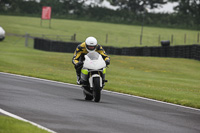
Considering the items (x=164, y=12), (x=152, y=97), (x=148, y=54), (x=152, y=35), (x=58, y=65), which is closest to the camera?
(x=152, y=97)

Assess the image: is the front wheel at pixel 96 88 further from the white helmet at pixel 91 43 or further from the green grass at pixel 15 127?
the green grass at pixel 15 127

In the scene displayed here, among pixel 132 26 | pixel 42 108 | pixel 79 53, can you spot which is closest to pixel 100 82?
pixel 79 53

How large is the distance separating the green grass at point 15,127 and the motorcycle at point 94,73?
3.72m

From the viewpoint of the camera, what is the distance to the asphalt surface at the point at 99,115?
764cm

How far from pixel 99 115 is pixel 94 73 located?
2.26 meters

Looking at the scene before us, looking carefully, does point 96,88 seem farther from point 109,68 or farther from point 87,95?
point 109,68

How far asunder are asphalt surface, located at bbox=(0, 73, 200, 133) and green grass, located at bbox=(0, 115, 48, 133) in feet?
1.25

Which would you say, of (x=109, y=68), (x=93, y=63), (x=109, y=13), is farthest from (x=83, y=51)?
(x=109, y=13)

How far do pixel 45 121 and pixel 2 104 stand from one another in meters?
1.81

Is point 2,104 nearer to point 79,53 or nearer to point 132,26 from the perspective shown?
point 79,53

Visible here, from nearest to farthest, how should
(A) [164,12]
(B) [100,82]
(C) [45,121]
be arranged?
(C) [45,121] < (B) [100,82] < (A) [164,12]

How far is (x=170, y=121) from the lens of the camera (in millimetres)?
8859

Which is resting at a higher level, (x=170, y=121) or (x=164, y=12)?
(x=164, y=12)

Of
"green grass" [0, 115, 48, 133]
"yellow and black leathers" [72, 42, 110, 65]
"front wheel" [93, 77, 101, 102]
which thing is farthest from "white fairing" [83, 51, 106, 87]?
"green grass" [0, 115, 48, 133]
